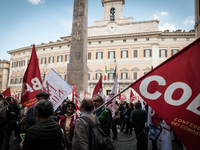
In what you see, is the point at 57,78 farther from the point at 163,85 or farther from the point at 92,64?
the point at 92,64

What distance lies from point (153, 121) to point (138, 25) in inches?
1137

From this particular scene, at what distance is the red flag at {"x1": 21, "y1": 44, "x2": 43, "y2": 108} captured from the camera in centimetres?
311

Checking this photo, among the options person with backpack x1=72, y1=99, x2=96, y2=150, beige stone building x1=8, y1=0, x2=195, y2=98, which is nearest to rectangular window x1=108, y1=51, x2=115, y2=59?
beige stone building x1=8, y1=0, x2=195, y2=98

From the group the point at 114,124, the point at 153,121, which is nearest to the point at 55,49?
the point at 114,124

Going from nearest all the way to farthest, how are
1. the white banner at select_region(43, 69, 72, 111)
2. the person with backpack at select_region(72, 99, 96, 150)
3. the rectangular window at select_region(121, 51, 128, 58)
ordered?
1. the person with backpack at select_region(72, 99, 96, 150)
2. the white banner at select_region(43, 69, 72, 111)
3. the rectangular window at select_region(121, 51, 128, 58)

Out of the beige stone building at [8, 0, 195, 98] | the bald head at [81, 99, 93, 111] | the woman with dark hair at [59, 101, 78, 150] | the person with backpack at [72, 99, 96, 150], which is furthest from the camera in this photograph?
the beige stone building at [8, 0, 195, 98]

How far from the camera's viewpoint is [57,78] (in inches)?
134

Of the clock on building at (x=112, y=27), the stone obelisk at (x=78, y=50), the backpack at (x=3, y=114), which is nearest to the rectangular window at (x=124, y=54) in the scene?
the clock on building at (x=112, y=27)

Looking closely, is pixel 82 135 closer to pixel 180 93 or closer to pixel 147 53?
pixel 180 93

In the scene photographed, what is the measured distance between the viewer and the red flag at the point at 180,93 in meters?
1.29

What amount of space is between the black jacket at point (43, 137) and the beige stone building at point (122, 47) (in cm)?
2577

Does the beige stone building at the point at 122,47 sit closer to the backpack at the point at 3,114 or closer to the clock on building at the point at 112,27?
the clock on building at the point at 112,27

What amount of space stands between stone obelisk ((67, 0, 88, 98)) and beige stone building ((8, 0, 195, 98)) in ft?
64.6

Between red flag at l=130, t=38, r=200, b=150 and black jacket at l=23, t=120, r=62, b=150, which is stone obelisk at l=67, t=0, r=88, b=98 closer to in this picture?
black jacket at l=23, t=120, r=62, b=150
